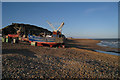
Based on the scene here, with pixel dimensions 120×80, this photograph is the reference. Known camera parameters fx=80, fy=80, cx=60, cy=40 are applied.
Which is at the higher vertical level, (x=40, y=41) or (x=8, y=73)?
(x=40, y=41)

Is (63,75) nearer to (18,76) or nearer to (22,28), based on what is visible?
(18,76)

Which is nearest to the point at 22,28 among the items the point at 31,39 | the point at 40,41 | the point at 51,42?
the point at 31,39

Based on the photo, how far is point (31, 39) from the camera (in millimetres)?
22156

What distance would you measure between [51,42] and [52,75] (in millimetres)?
15612

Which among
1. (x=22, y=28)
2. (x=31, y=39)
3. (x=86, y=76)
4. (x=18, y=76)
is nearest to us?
(x=18, y=76)

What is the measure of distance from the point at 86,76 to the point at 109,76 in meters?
1.90

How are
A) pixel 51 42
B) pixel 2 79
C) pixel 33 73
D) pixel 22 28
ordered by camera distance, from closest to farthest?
1. pixel 2 79
2. pixel 33 73
3. pixel 51 42
4. pixel 22 28

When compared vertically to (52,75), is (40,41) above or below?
above

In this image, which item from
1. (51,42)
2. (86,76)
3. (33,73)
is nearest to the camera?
(33,73)

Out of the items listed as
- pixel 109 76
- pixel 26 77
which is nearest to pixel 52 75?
pixel 26 77

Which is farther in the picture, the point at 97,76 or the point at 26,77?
the point at 97,76

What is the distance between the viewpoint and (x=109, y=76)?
6047mm

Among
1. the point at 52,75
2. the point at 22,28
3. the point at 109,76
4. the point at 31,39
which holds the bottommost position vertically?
the point at 109,76

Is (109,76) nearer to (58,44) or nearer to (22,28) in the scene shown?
(58,44)
